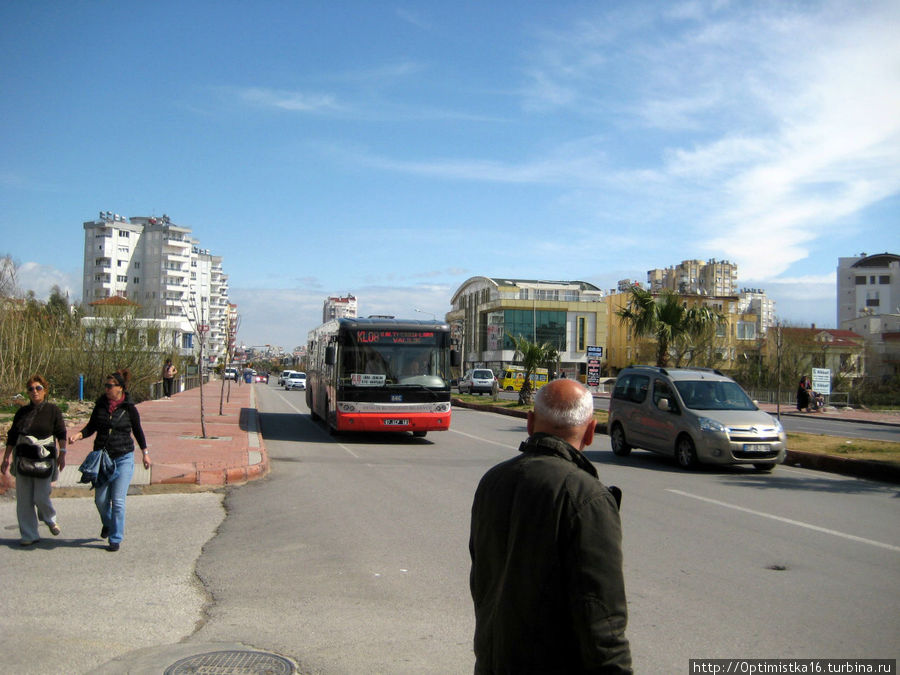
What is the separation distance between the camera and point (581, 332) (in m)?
108

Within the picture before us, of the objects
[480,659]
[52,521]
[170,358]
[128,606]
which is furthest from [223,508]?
[170,358]

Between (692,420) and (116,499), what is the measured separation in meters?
10.3

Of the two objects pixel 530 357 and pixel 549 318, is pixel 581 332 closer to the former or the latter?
pixel 549 318

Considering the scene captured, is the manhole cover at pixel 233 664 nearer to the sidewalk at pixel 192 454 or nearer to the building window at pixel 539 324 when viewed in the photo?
the sidewalk at pixel 192 454

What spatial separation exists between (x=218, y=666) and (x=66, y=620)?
162 centimetres

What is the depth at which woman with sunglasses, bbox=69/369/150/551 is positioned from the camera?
301 inches

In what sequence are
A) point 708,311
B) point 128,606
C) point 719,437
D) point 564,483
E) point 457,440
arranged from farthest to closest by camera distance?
point 708,311 < point 457,440 < point 719,437 < point 128,606 < point 564,483

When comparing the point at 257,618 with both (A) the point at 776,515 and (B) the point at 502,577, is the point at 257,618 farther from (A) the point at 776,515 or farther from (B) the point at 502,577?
(A) the point at 776,515

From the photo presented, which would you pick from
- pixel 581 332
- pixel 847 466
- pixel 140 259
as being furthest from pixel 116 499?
pixel 140 259

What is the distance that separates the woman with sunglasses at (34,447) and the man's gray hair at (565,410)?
6491mm

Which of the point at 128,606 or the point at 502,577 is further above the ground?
the point at 502,577

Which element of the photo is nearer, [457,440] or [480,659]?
[480,659]

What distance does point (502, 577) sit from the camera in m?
2.59

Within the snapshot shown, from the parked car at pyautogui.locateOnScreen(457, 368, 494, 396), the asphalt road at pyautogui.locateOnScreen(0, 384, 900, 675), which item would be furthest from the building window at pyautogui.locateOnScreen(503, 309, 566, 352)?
the asphalt road at pyautogui.locateOnScreen(0, 384, 900, 675)
